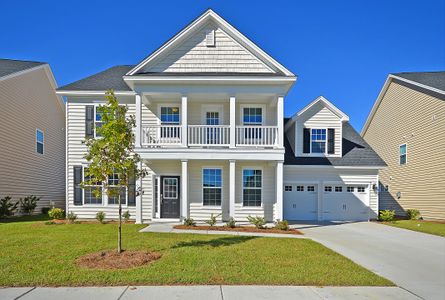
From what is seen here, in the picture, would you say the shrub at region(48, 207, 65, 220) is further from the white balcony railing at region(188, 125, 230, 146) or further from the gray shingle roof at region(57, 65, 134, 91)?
the white balcony railing at region(188, 125, 230, 146)

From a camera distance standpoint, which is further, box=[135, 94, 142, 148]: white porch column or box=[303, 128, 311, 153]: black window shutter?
box=[303, 128, 311, 153]: black window shutter

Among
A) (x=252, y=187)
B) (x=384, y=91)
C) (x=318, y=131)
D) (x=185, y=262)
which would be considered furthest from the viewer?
(x=384, y=91)

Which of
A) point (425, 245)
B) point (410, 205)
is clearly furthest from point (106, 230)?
point (410, 205)

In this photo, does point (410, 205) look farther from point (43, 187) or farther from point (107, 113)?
point (43, 187)

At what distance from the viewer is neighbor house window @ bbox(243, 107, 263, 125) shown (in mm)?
14891

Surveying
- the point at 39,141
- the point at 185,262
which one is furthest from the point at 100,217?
the point at 39,141

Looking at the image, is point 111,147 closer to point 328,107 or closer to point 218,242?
point 218,242

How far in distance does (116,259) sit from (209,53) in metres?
10.2

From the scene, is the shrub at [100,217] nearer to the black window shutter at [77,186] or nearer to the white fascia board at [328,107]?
the black window shutter at [77,186]

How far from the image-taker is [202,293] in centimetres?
509

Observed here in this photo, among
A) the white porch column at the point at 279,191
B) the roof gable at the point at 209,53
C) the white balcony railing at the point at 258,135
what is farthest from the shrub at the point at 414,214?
the roof gable at the point at 209,53

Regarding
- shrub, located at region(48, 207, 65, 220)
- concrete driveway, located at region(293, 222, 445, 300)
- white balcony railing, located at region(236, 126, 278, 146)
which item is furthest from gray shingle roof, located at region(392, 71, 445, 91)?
shrub, located at region(48, 207, 65, 220)

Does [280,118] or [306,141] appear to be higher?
[280,118]

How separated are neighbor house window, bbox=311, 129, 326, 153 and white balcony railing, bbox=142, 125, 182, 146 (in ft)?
24.3
